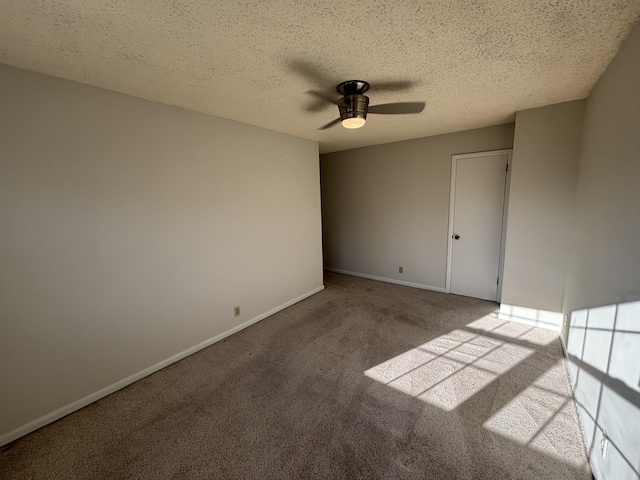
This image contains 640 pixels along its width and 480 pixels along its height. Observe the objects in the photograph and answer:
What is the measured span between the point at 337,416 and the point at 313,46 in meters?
2.35

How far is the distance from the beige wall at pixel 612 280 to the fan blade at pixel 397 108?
1.27 m

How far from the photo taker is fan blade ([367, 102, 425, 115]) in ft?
7.80

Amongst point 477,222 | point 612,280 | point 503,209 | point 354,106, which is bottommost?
point 612,280

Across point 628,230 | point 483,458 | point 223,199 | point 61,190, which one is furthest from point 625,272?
→ point 61,190

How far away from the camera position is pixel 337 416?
1756mm

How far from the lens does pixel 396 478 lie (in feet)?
4.43

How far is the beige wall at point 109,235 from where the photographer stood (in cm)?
164

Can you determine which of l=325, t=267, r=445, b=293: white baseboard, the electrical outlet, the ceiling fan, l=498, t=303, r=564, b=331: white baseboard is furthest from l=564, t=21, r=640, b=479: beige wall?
l=325, t=267, r=445, b=293: white baseboard

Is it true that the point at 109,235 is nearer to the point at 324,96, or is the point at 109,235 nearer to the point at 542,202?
the point at 324,96

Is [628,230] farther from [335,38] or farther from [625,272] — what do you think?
[335,38]

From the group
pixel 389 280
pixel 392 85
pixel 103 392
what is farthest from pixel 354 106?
pixel 389 280

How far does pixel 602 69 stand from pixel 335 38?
77.0 inches

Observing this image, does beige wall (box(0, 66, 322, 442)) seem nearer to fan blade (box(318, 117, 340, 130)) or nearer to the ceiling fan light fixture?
fan blade (box(318, 117, 340, 130))

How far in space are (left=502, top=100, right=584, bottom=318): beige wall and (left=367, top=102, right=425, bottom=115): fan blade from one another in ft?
3.86
